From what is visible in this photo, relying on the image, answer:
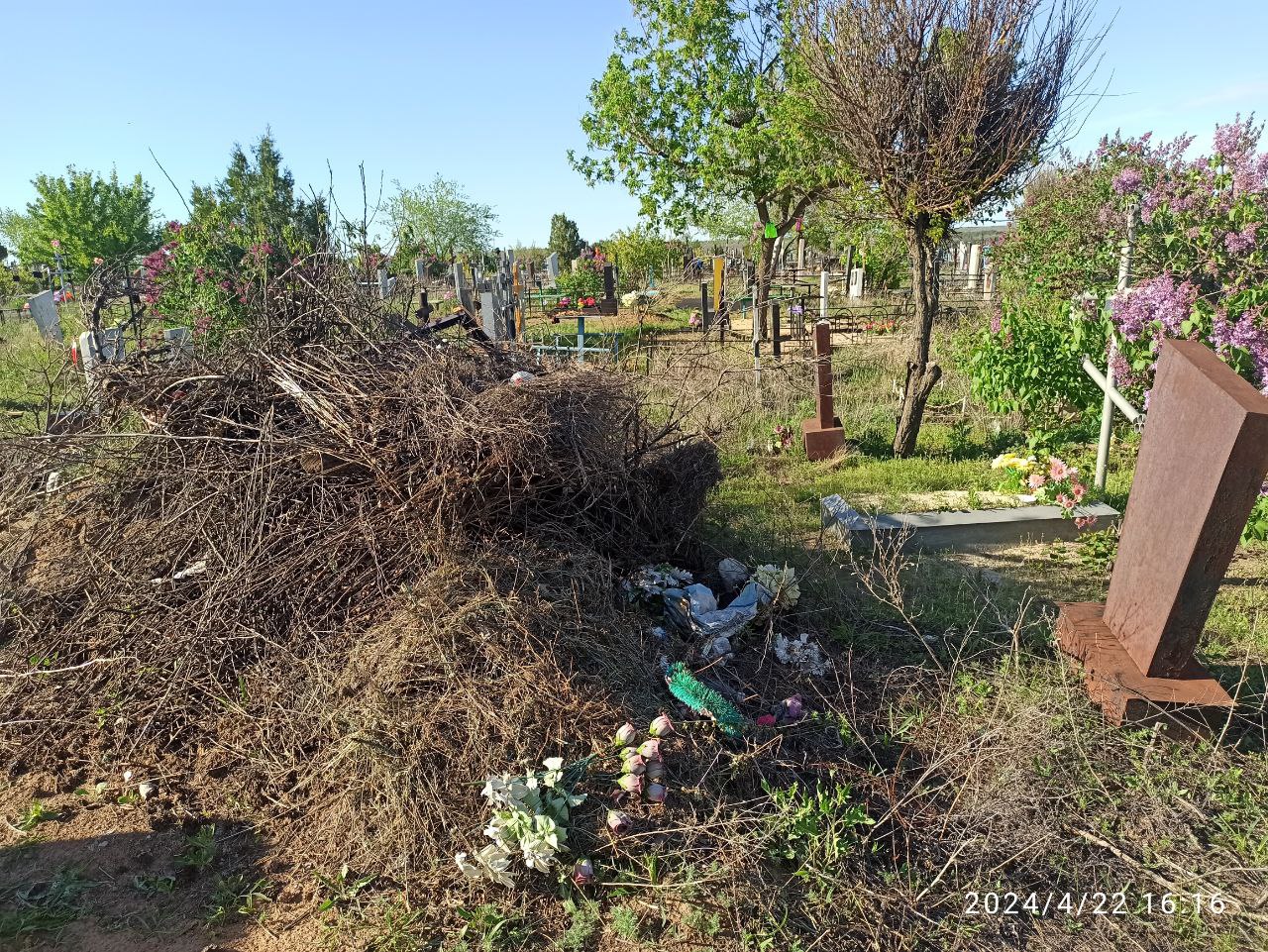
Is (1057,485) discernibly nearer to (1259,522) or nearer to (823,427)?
(1259,522)

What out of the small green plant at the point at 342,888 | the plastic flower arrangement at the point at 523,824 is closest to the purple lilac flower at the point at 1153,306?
the plastic flower arrangement at the point at 523,824

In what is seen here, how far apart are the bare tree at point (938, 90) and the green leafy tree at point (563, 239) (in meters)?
32.6

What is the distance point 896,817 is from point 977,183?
6186 millimetres

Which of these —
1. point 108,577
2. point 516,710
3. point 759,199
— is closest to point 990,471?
point 516,710

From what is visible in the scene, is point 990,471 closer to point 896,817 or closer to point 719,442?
point 719,442

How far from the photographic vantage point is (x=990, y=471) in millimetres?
7383

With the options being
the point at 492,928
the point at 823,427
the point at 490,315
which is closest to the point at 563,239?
the point at 490,315

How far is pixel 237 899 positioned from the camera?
2770 mm

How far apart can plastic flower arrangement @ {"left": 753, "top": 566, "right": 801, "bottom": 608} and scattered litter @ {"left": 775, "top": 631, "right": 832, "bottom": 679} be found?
229 millimetres

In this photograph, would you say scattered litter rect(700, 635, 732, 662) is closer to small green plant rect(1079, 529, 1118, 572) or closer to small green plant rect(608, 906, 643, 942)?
small green plant rect(608, 906, 643, 942)

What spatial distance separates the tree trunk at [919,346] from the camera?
778cm

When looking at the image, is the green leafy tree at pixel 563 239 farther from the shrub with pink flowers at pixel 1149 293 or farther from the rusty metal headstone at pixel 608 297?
the shrub with pink flowers at pixel 1149 293

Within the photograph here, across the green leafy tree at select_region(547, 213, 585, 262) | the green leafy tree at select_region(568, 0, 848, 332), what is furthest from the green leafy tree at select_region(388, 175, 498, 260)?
the green leafy tree at select_region(568, 0, 848, 332)

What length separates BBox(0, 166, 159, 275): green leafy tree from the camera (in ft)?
98.2
